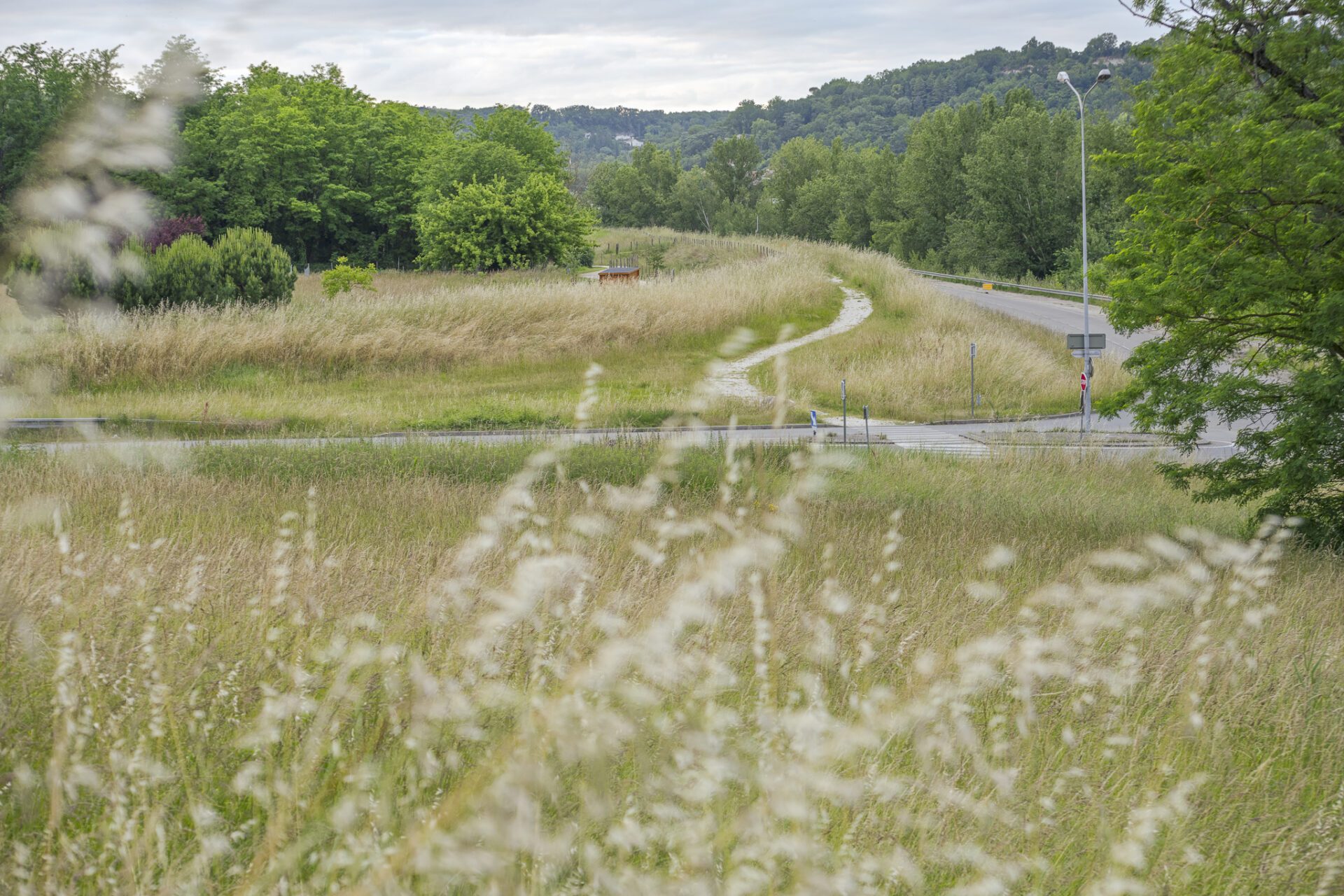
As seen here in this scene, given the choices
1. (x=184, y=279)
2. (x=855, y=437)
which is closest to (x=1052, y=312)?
(x=855, y=437)

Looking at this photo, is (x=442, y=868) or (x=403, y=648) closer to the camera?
(x=442, y=868)

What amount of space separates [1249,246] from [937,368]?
55.8 feet

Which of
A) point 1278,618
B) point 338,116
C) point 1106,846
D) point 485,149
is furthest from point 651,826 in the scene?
point 338,116

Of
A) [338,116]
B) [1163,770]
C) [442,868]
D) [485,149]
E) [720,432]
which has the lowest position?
[720,432]

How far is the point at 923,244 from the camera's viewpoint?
89.5 m

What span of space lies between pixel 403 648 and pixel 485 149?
2059 inches

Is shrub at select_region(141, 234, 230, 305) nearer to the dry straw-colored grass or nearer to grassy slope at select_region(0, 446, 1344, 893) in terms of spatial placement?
the dry straw-colored grass

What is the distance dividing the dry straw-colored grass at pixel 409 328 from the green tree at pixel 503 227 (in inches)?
465

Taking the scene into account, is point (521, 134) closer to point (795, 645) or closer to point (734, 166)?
point (795, 645)

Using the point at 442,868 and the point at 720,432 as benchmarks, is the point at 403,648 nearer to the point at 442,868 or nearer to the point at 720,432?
the point at 442,868

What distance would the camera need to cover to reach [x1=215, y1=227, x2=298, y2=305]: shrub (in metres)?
26.8

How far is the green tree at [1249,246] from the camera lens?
32.7ft

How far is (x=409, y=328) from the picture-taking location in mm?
25750

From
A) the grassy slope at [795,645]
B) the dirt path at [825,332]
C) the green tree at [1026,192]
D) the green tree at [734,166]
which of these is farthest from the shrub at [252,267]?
the green tree at [734,166]
